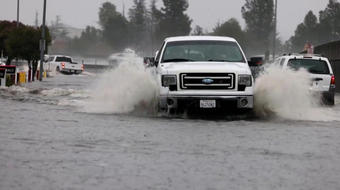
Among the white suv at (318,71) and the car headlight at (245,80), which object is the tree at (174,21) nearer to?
the white suv at (318,71)

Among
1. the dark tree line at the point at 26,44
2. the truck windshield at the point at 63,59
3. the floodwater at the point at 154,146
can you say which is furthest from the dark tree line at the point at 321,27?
the floodwater at the point at 154,146

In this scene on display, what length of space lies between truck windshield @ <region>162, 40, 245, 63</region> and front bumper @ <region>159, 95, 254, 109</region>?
1.34m

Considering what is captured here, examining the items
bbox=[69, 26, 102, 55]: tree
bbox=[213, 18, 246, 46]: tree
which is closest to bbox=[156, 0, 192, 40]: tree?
bbox=[213, 18, 246, 46]: tree

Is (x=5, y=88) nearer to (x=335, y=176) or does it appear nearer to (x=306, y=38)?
(x=335, y=176)

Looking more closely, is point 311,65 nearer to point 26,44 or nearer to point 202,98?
point 202,98

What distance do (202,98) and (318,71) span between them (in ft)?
27.3

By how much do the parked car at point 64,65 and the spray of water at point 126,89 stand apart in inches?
1548

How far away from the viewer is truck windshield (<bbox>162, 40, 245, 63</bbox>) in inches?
571

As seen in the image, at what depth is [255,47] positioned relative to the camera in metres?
119

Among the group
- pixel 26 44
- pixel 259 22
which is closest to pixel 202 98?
pixel 26 44

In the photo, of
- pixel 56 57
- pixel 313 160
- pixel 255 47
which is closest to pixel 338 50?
pixel 313 160

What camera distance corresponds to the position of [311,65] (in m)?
20.8

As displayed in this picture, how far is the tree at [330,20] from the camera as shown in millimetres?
115438

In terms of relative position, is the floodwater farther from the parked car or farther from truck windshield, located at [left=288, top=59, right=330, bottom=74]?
the parked car
